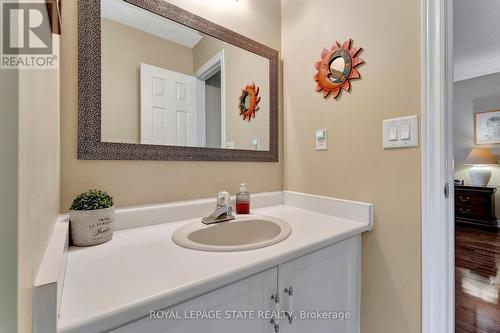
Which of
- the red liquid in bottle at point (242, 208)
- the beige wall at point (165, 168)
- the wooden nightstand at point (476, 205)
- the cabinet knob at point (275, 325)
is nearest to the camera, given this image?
the cabinet knob at point (275, 325)

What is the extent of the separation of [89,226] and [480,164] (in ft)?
15.1

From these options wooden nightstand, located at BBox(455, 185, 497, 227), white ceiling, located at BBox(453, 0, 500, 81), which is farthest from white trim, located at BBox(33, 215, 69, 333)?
wooden nightstand, located at BBox(455, 185, 497, 227)

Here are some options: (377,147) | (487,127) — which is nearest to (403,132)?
(377,147)

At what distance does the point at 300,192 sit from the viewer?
4.42 feet

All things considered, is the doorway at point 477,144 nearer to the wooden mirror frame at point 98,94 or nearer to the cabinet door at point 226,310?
the cabinet door at point 226,310

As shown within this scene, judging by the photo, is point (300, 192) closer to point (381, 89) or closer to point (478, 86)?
point (381, 89)

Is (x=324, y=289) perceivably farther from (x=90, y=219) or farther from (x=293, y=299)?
(x=90, y=219)

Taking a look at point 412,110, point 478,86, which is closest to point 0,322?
point 412,110

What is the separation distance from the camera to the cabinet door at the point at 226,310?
51 centimetres

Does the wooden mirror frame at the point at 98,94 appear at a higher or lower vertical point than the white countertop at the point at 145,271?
higher

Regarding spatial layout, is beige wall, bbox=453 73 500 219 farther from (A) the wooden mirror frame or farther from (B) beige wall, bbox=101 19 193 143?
(B) beige wall, bbox=101 19 193 143

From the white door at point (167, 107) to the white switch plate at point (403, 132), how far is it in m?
0.85

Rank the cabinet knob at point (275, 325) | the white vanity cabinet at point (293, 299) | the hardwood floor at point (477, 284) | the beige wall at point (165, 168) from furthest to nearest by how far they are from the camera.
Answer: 1. the hardwood floor at point (477, 284)
2. the beige wall at point (165, 168)
3. the cabinet knob at point (275, 325)
4. the white vanity cabinet at point (293, 299)

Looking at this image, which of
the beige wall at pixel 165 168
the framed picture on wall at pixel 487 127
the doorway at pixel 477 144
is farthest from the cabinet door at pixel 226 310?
the framed picture on wall at pixel 487 127
